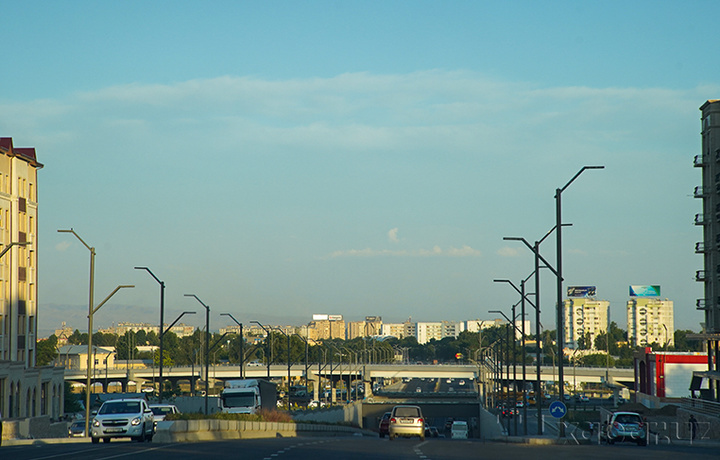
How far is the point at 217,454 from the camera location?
86.0 ft

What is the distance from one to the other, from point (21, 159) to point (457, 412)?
85.2 metres

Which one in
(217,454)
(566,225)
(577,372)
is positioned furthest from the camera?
(577,372)

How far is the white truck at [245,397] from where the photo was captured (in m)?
61.7

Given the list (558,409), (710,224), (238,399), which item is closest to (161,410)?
(238,399)

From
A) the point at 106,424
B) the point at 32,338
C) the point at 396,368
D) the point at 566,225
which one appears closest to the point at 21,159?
the point at 32,338

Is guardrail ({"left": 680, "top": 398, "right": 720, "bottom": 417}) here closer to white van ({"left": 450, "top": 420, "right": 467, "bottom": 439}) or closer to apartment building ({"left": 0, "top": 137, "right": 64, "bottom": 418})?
white van ({"left": 450, "top": 420, "right": 467, "bottom": 439})

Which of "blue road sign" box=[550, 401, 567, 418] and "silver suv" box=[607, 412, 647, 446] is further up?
"blue road sign" box=[550, 401, 567, 418]

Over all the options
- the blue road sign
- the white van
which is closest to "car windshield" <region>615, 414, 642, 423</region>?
the blue road sign

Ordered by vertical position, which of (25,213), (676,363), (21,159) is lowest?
(676,363)

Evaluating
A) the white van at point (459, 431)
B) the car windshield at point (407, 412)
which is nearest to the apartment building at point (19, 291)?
the car windshield at point (407, 412)

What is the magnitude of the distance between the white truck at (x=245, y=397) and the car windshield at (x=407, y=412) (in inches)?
647

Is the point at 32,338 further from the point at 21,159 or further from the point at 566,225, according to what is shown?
the point at 566,225

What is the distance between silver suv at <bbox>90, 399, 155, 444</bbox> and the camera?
117 ft

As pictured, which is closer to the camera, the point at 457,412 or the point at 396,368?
the point at 457,412
